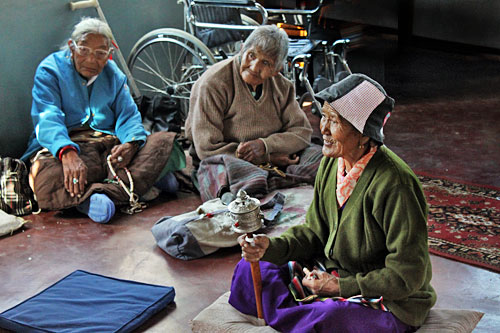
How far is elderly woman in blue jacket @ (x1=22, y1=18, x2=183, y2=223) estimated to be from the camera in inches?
134

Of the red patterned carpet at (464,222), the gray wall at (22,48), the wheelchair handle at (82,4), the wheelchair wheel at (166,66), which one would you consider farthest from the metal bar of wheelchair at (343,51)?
the gray wall at (22,48)

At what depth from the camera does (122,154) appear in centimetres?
360

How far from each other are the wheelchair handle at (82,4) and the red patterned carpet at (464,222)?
2776mm

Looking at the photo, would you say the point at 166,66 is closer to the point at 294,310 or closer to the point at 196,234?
the point at 196,234

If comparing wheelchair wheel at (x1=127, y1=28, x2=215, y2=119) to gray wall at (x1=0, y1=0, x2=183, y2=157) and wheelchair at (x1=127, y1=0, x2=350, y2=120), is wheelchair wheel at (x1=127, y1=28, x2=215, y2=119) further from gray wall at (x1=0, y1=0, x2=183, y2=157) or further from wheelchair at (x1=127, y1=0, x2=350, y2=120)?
gray wall at (x1=0, y1=0, x2=183, y2=157)

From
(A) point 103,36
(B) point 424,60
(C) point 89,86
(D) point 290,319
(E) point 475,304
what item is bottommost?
(B) point 424,60

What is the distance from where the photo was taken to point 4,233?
3236 millimetres

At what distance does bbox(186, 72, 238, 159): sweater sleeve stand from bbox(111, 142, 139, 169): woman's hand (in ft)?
1.45

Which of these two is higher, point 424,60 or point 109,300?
point 109,300

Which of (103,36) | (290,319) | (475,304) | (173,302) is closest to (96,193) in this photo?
(103,36)

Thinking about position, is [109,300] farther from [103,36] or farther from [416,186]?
[103,36]

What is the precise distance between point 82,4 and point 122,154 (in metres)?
1.52

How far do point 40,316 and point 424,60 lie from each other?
7100 mm

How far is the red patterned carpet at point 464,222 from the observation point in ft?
9.05
